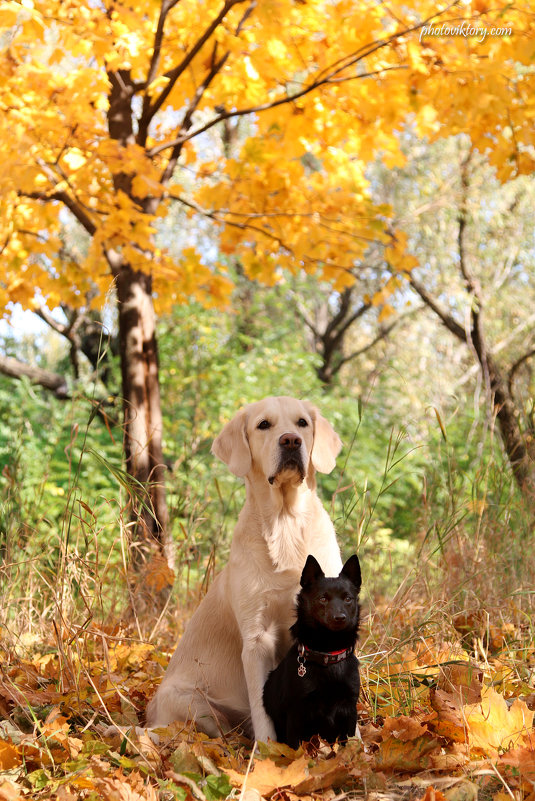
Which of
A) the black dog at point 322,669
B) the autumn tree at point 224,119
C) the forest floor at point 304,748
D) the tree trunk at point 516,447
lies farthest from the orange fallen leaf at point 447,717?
the autumn tree at point 224,119

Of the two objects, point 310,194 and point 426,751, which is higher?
point 310,194

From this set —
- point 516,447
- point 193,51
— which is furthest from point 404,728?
point 193,51

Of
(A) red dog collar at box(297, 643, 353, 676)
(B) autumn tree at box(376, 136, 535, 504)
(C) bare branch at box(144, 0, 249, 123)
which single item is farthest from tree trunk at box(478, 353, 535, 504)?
(B) autumn tree at box(376, 136, 535, 504)

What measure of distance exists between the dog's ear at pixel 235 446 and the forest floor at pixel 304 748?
0.84m

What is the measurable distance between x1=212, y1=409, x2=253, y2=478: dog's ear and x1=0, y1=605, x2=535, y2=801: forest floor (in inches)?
33.1

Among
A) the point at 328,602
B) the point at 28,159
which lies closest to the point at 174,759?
the point at 328,602

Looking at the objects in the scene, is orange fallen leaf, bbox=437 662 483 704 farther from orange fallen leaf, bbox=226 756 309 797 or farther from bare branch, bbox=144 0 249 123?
bare branch, bbox=144 0 249 123

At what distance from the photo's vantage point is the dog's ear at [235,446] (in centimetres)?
299

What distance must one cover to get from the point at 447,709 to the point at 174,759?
92cm

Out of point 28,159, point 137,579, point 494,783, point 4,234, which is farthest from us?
point 4,234

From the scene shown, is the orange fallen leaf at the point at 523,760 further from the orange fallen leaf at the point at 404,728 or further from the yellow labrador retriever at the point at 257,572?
the yellow labrador retriever at the point at 257,572

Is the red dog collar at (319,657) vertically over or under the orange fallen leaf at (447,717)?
over

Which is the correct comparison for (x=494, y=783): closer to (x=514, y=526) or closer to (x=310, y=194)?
(x=514, y=526)

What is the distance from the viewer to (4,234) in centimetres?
609
